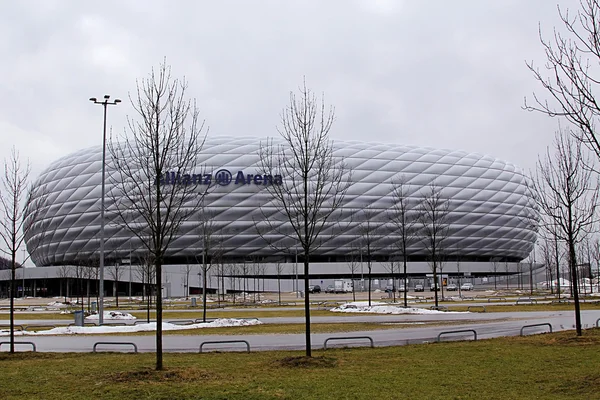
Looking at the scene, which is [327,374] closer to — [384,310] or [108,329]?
[108,329]

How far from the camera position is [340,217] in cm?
9100

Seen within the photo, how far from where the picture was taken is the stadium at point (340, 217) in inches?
3568

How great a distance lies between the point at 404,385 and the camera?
10.7m

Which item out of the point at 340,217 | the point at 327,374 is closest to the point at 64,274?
the point at 340,217

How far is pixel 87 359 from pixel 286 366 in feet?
18.4

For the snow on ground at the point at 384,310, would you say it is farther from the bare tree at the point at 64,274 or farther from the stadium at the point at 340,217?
the bare tree at the point at 64,274

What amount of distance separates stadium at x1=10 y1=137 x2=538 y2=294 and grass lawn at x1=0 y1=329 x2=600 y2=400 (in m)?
68.6

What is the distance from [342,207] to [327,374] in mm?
81465

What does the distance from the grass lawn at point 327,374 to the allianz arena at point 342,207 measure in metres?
69.4

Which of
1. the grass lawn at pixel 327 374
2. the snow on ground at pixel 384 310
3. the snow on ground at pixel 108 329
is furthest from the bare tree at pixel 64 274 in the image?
the grass lawn at pixel 327 374

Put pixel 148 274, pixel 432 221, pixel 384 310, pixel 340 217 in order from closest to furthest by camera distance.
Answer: pixel 384 310
pixel 148 274
pixel 432 221
pixel 340 217

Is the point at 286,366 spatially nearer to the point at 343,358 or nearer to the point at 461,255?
the point at 343,358

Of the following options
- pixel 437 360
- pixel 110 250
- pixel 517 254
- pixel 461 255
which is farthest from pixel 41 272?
pixel 437 360

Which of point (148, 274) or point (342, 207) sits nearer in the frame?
point (148, 274)
